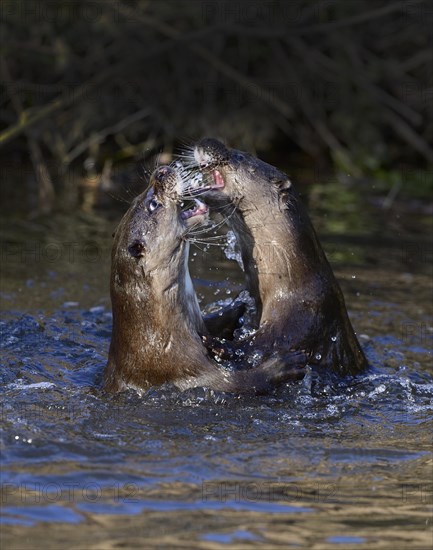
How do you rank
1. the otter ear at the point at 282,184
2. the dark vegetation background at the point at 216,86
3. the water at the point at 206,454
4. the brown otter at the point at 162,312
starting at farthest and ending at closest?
the dark vegetation background at the point at 216,86 < the otter ear at the point at 282,184 < the brown otter at the point at 162,312 < the water at the point at 206,454

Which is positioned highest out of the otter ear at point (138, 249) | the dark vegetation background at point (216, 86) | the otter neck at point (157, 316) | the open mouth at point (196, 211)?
the dark vegetation background at point (216, 86)

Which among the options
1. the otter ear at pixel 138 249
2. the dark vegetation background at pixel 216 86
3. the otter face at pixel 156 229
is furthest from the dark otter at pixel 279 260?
the dark vegetation background at pixel 216 86

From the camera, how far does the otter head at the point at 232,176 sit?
13.0 ft

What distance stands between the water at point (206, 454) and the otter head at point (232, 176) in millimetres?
710

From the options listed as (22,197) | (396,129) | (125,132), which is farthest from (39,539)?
(396,129)

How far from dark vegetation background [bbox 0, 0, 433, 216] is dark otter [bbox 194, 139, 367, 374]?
400 centimetres

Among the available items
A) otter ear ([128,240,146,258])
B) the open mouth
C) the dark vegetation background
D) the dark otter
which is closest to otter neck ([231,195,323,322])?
the dark otter

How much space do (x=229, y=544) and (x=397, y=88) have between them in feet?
23.8

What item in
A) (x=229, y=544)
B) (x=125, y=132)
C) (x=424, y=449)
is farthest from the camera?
(x=125, y=132)

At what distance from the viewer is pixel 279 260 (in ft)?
12.8

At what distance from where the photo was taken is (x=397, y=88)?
30.7 feet

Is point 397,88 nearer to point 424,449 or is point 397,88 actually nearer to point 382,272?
point 382,272

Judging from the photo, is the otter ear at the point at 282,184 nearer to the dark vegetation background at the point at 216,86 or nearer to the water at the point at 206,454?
the water at the point at 206,454

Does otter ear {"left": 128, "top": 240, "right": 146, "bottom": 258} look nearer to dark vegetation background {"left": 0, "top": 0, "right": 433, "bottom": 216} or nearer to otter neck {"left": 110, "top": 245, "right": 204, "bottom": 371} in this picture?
otter neck {"left": 110, "top": 245, "right": 204, "bottom": 371}
